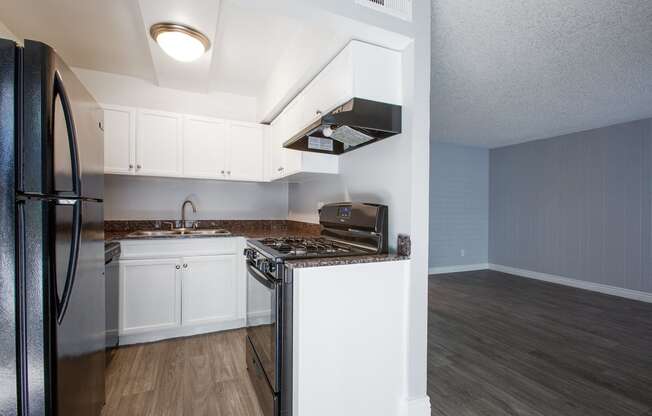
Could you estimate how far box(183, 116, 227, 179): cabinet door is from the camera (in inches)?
123

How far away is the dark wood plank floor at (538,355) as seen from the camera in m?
Answer: 1.88

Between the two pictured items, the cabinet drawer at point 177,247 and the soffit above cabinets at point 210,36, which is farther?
the cabinet drawer at point 177,247

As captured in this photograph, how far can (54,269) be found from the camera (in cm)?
105

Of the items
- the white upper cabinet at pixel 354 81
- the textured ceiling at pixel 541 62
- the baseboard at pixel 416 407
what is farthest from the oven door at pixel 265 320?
the textured ceiling at pixel 541 62

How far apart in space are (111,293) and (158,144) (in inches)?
59.1

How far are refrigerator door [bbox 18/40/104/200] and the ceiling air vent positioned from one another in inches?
54.6

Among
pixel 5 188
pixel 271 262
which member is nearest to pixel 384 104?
pixel 271 262

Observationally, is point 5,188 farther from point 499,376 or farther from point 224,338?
point 499,376

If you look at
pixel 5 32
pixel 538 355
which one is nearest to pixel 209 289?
pixel 5 32

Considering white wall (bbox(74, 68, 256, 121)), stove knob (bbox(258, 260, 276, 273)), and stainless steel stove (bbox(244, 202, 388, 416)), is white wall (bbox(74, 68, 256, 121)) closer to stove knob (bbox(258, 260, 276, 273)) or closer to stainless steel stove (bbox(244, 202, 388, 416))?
stainless steel stove (bbox(244, 202, 388, 416))

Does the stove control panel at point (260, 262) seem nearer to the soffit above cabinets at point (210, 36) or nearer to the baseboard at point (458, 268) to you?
the soffit above cabinets at point (210, 36)

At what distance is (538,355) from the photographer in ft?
8.21

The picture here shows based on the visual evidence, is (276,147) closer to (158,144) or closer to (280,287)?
(158,144)

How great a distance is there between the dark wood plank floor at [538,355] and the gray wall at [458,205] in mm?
1496
